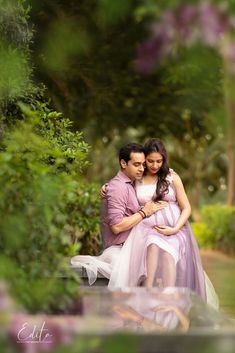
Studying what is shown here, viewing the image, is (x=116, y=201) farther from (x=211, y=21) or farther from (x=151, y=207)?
(x=211, y=21)

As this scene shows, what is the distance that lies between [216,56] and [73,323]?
4.29ft

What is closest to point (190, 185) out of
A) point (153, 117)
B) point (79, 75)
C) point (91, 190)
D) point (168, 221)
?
point (153, 117)

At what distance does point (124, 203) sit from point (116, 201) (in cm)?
8

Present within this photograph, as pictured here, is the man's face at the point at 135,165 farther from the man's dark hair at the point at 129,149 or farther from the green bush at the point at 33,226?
the green bush at the point at 33,226

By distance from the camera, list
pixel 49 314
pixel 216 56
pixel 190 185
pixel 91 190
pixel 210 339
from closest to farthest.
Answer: pixel 216 56
pixel 210 339
pixel 49 314
pixel 91 190
pixel 190 185

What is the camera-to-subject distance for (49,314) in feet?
13.0

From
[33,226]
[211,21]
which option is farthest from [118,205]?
[211,21]

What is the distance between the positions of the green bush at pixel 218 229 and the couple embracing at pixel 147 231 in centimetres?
1123

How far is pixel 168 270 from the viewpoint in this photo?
6.60m

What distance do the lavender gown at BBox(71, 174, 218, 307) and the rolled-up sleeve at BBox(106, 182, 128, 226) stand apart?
5.9 inches

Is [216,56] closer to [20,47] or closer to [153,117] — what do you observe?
[20,47]

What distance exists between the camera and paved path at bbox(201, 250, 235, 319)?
30.1ft

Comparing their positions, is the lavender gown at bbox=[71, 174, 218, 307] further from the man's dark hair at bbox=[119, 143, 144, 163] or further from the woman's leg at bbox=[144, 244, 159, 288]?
the man's dark hair at bbox=[119, 143, 144, 163]

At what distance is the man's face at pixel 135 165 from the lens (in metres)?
6.80
